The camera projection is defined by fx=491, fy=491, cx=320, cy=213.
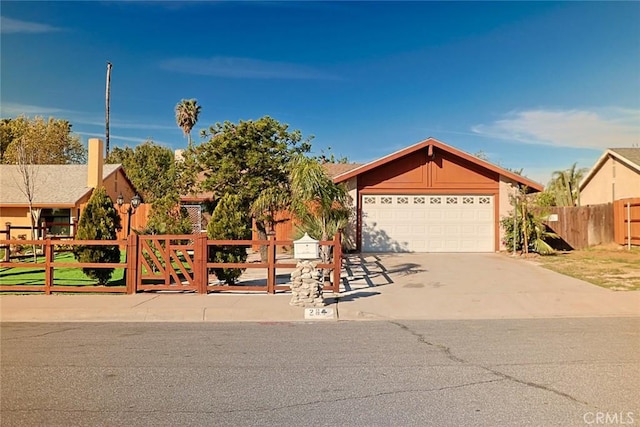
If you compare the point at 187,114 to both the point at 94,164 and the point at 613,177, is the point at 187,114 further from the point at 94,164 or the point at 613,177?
the point at 613,177

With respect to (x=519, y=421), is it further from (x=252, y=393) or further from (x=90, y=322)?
(x=90, y=322)

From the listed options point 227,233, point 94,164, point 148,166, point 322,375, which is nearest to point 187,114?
point 148,166

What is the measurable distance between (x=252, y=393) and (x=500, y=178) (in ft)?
57.7

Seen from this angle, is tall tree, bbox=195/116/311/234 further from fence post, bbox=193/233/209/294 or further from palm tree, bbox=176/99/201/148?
palm tree, bbox=176/99/201/148

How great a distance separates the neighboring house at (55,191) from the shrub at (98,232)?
15.1m

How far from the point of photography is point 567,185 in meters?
33.2

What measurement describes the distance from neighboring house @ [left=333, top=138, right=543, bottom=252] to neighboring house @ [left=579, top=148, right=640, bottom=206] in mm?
10571

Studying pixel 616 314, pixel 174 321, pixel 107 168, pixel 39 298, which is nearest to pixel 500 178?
pixel 616 314

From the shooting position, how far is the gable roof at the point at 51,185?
25719 mm

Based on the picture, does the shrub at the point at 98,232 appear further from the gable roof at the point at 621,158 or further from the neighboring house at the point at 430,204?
the gable roof at the point at 621,158

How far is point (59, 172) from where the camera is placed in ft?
97.3

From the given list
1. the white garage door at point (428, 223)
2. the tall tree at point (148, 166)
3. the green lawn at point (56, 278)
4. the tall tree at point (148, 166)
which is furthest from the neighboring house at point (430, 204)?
the tall tree at point (148, 166)

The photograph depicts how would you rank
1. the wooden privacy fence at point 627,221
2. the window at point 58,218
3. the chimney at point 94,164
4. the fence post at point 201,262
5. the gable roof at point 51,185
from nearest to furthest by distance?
the fence post at point 201,262 → the wooden privacy fence at point 627,221 → the gable roof at point 51,185 → the window at point 58,218 → the chimney at point 94,164

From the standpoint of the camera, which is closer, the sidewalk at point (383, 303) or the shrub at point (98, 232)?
the sidewalk at point (383, 303)
